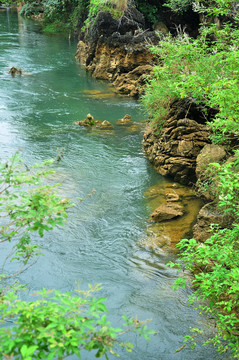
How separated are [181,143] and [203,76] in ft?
6.07

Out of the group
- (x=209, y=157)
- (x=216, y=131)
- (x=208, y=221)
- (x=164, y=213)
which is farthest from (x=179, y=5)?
(x=208, y=221)

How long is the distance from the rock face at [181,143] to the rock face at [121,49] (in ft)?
26.2

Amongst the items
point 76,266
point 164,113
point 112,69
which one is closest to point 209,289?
point 76,266

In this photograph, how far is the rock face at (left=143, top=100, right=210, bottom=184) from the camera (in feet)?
32.6

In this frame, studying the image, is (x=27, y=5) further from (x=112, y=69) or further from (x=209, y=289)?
(x=209, y=289)

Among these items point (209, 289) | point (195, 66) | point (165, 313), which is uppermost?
point (195, 66)

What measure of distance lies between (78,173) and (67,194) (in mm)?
1309

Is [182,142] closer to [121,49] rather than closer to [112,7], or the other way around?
[121,49]

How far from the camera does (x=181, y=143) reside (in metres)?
10.1

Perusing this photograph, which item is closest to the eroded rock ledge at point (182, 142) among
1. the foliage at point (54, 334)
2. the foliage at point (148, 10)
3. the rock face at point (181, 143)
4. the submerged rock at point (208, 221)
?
the rock face at point (181, 143)

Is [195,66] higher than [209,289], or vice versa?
[195,66]

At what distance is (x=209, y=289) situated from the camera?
468 centimetres

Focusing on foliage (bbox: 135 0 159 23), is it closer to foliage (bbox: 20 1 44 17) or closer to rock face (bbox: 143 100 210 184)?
rock face (bbox: 143 100 210 184)

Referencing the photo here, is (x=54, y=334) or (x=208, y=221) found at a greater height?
(x=54, y=334)
